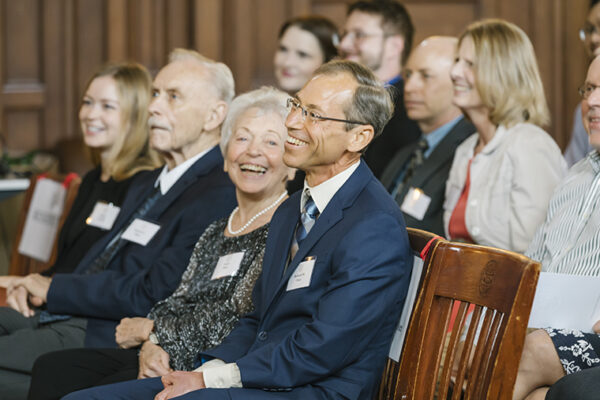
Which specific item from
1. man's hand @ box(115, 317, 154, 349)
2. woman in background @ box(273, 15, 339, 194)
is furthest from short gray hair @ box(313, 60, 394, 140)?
woman in background @ box(273, 15, 339, 194)

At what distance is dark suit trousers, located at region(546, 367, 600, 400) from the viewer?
1.85 m

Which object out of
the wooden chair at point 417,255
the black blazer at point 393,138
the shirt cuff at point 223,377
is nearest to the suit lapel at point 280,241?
the shirt cuff at point 223,377

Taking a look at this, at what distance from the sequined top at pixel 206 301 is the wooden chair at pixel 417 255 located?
510 millimetres

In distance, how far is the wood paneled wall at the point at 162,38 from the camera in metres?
5.80

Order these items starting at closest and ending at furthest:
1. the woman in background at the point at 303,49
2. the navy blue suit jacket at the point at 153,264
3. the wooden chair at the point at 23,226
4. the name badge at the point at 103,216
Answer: the navy blue suit jacket at the point at 153,264, the name badge at the point at 103,216, the wooden chair at the point at 23,226, the woman in background at the point at 303,49

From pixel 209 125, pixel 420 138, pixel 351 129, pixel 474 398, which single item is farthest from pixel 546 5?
pixel 474 398

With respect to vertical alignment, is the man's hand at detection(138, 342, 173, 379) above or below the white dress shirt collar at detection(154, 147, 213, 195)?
below

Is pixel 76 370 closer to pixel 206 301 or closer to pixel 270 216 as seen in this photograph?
pixel 206 301

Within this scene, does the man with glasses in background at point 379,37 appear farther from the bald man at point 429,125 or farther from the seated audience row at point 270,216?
the bald man at point 429,125

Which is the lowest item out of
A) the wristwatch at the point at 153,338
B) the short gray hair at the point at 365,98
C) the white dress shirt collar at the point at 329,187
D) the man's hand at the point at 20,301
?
the man's hand at the point at 20,301

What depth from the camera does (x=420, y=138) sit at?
4285 millimetres

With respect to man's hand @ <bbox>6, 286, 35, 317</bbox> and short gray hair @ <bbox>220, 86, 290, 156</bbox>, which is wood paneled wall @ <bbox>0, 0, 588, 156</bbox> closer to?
man's hand @ <bbox>6, 286, 35, 317</bbox>

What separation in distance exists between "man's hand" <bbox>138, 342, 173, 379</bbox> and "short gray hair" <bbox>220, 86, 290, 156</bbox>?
0.81 m

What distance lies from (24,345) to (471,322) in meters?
1.83
